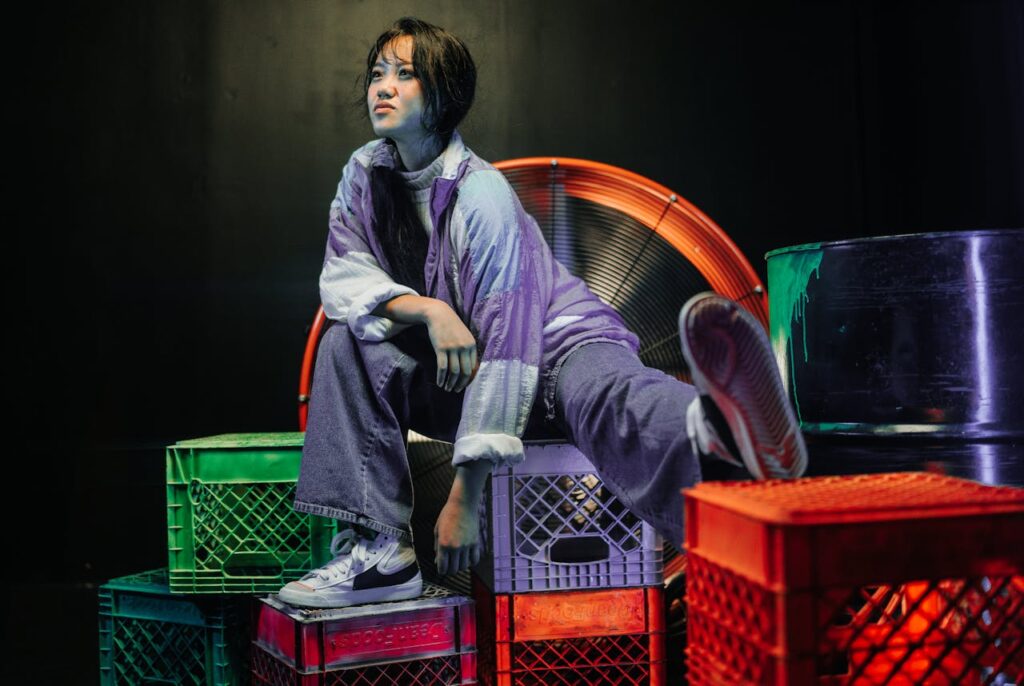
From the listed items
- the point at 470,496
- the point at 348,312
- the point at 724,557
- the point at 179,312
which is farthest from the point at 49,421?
the point at 724,557

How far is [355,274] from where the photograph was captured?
213 cm

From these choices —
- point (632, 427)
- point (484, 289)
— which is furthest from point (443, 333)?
point (632, 427)

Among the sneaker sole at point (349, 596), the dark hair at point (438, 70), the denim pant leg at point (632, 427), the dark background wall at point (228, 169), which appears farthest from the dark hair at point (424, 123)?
the dark background wall at point (228, 169)

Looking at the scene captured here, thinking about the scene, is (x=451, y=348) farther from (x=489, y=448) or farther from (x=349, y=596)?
(x=349, y=596)

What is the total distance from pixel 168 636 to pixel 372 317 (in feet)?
2.68

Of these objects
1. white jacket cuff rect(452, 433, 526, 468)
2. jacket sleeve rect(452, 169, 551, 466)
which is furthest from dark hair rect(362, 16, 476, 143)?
white jacket cuff rect(452, 433, 526, 468)

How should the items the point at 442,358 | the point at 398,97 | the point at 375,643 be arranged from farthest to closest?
the point at 398,97 < the point at 442,358 < the point at 375,643

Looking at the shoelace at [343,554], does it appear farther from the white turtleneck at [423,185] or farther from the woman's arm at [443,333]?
the white turtleneck at [423,185]

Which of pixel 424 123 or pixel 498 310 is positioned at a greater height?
pixel 424 123

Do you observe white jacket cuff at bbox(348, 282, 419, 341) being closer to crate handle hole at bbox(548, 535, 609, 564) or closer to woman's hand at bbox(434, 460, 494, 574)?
woman's hand at bbox(434, 460, 494, 574)

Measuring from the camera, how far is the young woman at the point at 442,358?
71.4 inches

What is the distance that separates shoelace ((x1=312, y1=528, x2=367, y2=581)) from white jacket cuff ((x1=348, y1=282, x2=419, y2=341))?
1.20 feet

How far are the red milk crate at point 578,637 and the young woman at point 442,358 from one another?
147 millimetres

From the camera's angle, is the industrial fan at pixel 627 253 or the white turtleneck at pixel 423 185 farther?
the industrial fan at pixel 627 253
